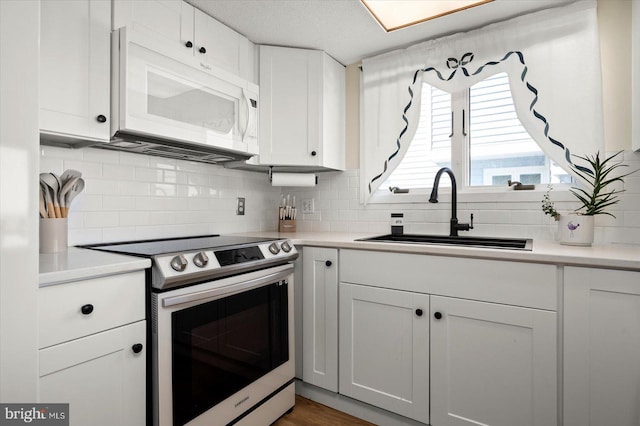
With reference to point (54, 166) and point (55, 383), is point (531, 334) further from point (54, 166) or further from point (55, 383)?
point (54, 166)

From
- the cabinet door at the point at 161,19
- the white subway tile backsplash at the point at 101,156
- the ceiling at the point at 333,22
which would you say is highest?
the ceiling at the point at 333,22

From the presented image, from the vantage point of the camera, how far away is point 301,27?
212 centimetres

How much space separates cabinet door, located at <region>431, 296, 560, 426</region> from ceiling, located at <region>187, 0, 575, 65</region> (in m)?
1.62

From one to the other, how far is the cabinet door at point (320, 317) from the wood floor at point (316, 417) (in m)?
0.13

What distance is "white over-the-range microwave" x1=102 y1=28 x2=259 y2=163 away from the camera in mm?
1505

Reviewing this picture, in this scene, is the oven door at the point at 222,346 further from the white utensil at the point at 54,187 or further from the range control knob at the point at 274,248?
the white utensil at the point at 54,187

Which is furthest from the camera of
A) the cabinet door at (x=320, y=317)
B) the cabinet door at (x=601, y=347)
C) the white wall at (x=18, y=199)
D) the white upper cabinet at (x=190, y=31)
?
the cabinet door at (x=320, y=317)

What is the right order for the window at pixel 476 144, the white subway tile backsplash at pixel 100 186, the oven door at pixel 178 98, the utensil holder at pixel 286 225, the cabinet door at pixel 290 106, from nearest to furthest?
the oven door at pixel 178 98
the white subway tile backsplash at pixel 100 186
the window at pixel 476 144
the cabinet door at pixel 290 106
the utensil holder at pixel 286 225

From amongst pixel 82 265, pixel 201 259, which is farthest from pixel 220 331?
pixel 82 265

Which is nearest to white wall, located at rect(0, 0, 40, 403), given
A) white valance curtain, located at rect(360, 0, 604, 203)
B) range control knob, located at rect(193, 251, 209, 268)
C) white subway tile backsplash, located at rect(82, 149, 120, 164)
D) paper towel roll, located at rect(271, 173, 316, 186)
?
range control knob, located at rect(193, 251, 209, 268)

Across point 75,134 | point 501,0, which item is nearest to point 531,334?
point 501,0

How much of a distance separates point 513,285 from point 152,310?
1.46m

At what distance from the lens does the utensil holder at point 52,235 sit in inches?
56.1

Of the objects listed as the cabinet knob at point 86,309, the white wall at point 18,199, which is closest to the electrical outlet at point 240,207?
the cabinet knob at point 86,309
